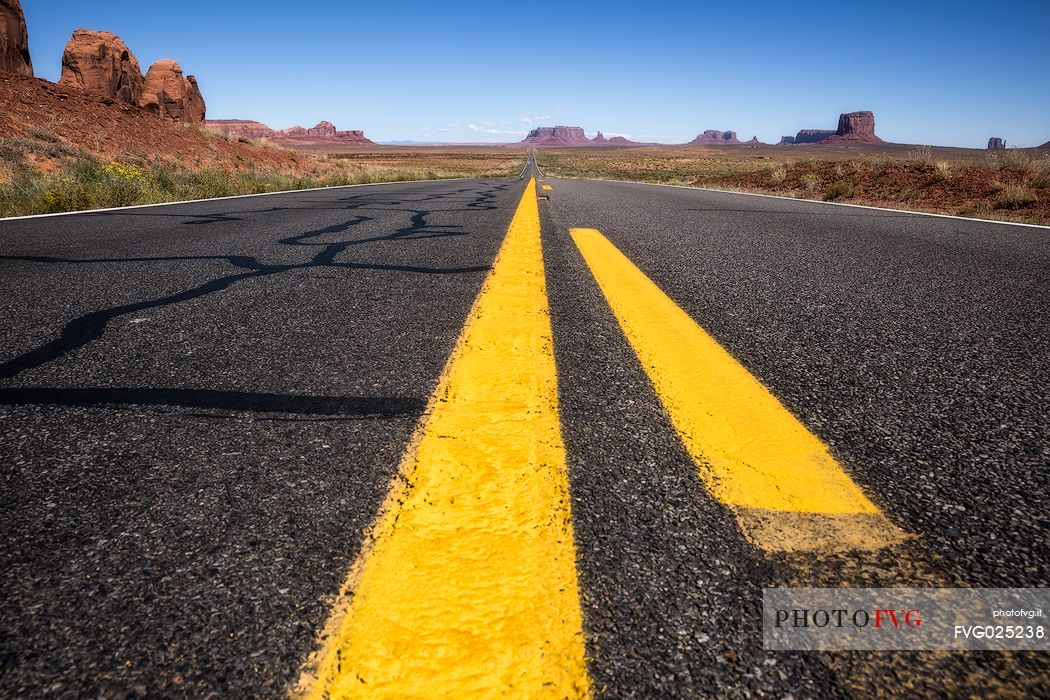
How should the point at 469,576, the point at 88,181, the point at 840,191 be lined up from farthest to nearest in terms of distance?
the point at 840,191, the point at 88,181, the point at 469,576

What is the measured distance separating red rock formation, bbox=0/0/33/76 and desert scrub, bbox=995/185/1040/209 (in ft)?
84.2

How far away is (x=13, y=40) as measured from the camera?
18.0 m

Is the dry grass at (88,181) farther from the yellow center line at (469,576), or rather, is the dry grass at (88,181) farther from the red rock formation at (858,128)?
the red rock formation at (858,128)

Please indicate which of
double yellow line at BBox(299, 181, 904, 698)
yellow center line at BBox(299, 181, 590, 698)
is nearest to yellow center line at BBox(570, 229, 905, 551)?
double yellow line at BBox(299, 181, 904, 698)

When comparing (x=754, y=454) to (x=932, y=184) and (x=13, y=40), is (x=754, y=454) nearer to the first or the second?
(x=932, y=184)

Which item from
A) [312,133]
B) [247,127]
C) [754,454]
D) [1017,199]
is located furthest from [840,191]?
[312,133]

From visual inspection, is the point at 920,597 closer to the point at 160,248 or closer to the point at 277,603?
the point at 277,603

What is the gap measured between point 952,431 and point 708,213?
224 inches

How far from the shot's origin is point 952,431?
3.79 ft

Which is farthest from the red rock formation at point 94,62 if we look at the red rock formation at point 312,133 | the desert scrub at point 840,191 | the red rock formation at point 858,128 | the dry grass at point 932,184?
the red rock formation at point 858,128

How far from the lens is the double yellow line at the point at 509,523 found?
61 centimetres

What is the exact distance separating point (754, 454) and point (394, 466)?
67 cm

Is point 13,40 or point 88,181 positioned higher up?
point 13,40

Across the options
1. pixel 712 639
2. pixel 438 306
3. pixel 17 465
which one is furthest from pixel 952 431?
pixel 17 465
